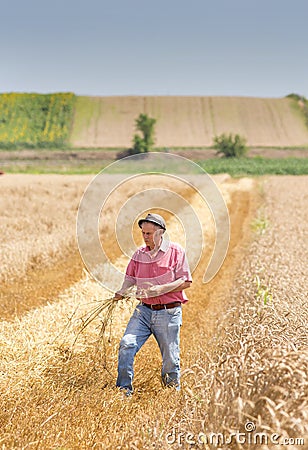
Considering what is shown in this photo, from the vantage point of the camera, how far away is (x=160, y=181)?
3103 cm

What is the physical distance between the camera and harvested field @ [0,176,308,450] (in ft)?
11.5

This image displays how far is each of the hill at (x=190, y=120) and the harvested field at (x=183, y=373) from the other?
7237 centimetres

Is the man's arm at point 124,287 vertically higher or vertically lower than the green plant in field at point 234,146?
lower

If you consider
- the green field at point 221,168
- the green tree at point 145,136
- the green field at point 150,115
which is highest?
the green field at point 150,115

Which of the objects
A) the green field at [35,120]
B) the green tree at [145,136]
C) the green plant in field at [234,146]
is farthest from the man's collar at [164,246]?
the green field at [35,120]

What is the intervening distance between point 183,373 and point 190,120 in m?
89.3

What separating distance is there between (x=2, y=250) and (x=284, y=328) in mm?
8939

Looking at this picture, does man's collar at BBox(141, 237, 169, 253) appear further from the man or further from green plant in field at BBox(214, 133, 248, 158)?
green plant in field at BBox(214, 133, 248, 158)

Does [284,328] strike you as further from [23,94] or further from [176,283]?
[23,94]

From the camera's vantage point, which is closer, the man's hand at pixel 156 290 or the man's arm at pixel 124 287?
the man's hand at pixel 156 290

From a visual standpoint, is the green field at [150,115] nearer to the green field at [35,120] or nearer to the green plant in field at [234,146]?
the green field at [35,120]

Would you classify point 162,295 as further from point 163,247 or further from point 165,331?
point 163,247

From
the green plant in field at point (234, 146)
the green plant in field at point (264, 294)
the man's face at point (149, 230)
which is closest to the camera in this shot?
the man's face at point (149, 230)

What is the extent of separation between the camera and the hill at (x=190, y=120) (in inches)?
3260
